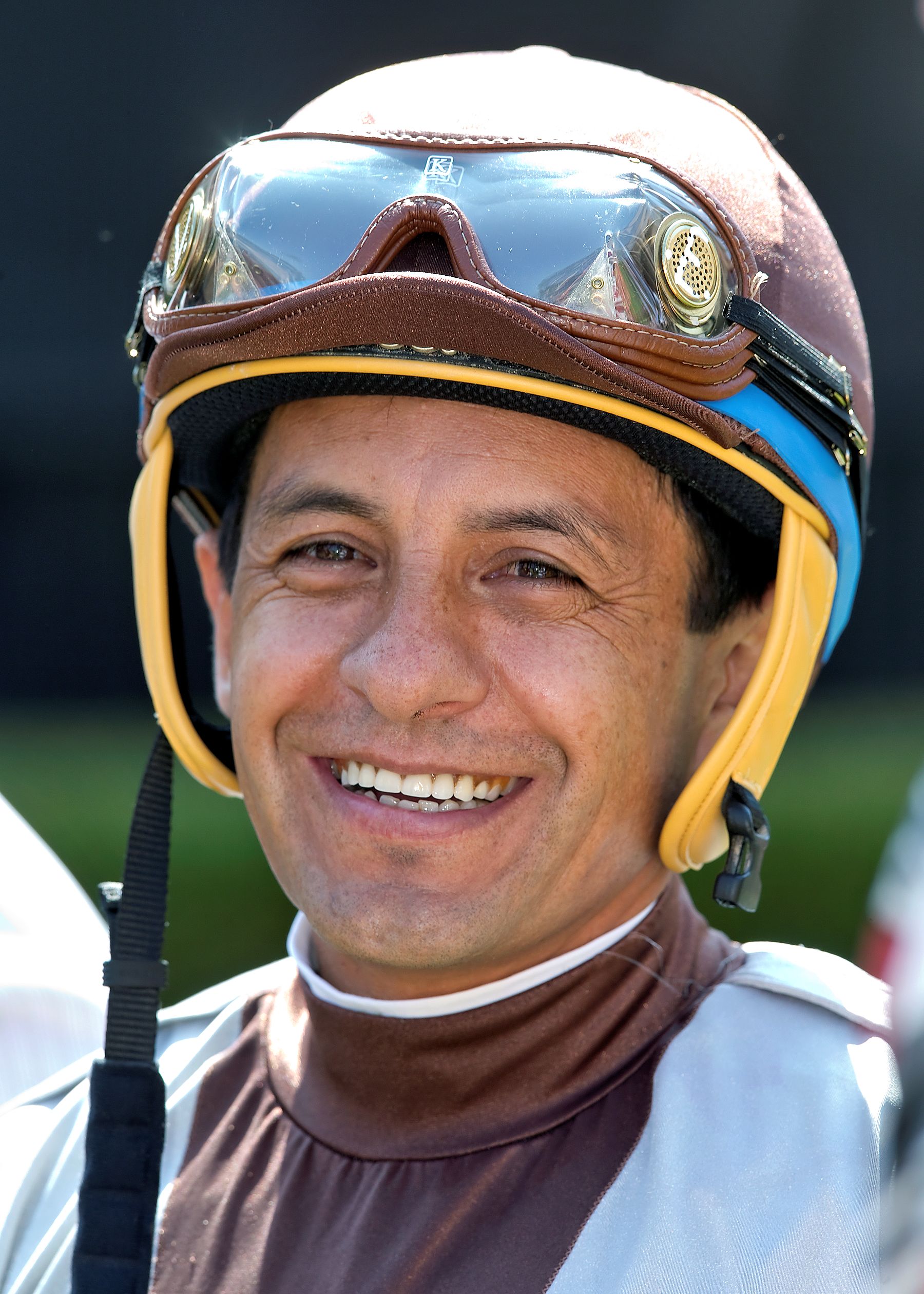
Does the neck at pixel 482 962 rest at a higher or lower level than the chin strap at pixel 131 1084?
higher

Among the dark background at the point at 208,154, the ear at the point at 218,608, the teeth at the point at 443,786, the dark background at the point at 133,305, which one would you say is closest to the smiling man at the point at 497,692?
the teeth at the point at 443,786

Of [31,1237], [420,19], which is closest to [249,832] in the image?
[420,19]

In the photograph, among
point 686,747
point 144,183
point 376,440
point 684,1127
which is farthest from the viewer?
point 144,183

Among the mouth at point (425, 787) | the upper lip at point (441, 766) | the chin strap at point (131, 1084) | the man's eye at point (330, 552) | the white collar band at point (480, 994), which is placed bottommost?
the chin strap at point (131, 1084)

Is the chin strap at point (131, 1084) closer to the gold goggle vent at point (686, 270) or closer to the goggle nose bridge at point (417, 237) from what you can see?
the goggle nose bridge at point (417, 237)

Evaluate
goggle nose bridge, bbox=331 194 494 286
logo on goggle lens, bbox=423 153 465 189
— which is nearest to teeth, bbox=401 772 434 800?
goggle nose bridge, bbox=331 194 494 286

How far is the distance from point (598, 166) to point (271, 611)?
0.67 meters

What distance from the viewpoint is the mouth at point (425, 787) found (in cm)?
177

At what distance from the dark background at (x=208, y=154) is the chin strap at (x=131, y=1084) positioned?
14.3ft

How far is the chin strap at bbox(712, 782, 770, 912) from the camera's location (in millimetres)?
1850

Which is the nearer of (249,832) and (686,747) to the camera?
(686,747)

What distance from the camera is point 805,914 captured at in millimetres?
5684

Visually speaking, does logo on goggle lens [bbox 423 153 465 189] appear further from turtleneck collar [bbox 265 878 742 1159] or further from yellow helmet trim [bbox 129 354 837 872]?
turtleneck collar [bbox 265 878 742 1159]

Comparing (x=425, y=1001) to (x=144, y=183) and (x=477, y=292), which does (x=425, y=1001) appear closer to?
(x=477, y=292)
